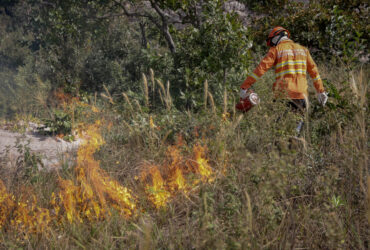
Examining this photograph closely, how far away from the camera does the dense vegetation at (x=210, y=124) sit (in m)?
2.07

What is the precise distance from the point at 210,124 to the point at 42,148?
274 centimetres

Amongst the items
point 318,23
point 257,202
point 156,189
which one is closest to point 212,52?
point 156,189

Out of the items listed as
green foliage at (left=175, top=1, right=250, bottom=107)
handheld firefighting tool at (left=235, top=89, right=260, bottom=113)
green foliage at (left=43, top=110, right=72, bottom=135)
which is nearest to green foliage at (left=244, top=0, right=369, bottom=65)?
green foliage at (left=175, top=1, right=250, bottom=107)

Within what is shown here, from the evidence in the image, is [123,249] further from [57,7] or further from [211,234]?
[57,7]

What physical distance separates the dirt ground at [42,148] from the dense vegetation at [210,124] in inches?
8.5

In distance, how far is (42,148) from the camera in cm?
440

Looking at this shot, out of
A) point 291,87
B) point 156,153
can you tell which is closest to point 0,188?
point 156,153

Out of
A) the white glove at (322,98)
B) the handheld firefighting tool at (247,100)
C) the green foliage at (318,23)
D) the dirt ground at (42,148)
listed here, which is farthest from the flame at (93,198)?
the green foliage at (318,23)

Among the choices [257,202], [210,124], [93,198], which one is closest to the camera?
[257,202]

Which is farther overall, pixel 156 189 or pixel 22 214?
pixel 156 189

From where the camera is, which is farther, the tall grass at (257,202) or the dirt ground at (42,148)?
the dirt ground at (42,148)

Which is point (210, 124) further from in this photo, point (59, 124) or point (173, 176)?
point (59, 124)

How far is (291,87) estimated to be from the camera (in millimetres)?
3857

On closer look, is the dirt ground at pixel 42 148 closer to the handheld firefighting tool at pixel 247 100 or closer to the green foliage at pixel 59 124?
the green foliage at pixel 59 124
